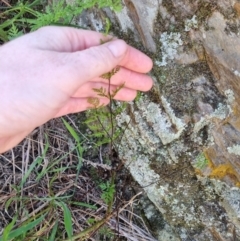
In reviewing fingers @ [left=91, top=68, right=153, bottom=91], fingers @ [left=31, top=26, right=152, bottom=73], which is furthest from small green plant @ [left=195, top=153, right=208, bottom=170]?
fingers @ [left=31, top=26, right=152, bottom=73]

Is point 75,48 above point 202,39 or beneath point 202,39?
above

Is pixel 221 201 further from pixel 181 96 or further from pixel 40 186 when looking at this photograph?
pixel 40 186


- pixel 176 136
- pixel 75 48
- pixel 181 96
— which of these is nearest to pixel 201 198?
pixel 176 136

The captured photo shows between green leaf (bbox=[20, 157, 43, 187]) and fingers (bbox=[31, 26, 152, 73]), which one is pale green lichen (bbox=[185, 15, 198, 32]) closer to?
fingers (bbox=[31, 26, 152, 73])

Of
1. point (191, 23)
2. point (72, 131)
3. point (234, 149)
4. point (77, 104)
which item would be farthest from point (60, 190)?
point (191, 23)

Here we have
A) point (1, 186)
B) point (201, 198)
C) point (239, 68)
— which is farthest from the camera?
point (1, 186)

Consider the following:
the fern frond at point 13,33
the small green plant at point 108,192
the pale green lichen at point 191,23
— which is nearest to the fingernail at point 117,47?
the pale green lichen at point 191,23

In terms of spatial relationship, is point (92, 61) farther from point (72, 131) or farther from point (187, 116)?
point (72, 131)
